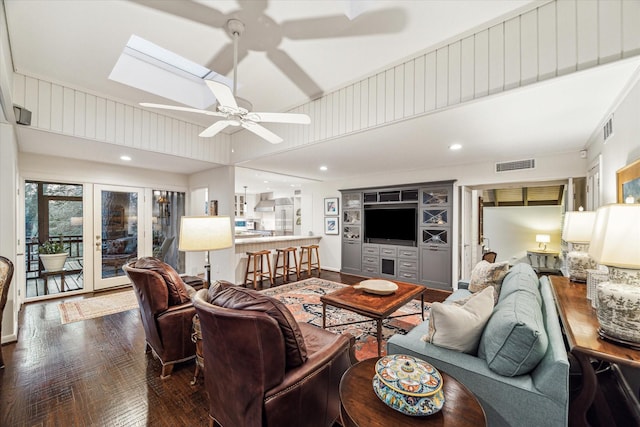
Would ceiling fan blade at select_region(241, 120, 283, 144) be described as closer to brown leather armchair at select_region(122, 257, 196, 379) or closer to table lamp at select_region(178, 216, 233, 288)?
table lamp at select_region(178, 216, 233, 288)

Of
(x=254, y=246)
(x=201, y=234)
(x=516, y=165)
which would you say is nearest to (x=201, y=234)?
(x=201, y=234)

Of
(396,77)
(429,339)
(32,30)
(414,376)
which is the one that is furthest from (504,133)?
(32,30)

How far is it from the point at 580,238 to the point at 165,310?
3809 mm

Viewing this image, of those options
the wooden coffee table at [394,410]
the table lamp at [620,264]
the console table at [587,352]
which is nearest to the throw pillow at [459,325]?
the wooden coffee table at [394,410]

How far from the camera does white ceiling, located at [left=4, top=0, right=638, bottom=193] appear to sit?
191cm

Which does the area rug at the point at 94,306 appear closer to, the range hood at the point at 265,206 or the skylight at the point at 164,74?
the skylight at the point at 164,74

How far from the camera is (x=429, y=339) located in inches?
65.2

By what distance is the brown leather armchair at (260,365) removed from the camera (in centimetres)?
125

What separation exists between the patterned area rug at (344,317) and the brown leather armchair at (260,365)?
128 centimetres

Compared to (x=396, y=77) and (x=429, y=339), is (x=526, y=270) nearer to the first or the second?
(x=429, y=339)

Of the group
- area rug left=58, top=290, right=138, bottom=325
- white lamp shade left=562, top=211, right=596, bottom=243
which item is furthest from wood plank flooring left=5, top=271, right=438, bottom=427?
white lamp shade left=562, top=211, right=596, bottom=243

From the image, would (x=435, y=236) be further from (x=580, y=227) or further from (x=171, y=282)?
(x=171, y=282)

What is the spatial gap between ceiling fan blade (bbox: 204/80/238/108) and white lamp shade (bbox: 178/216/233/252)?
3.43 feet

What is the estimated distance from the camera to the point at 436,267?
5.12 meters
